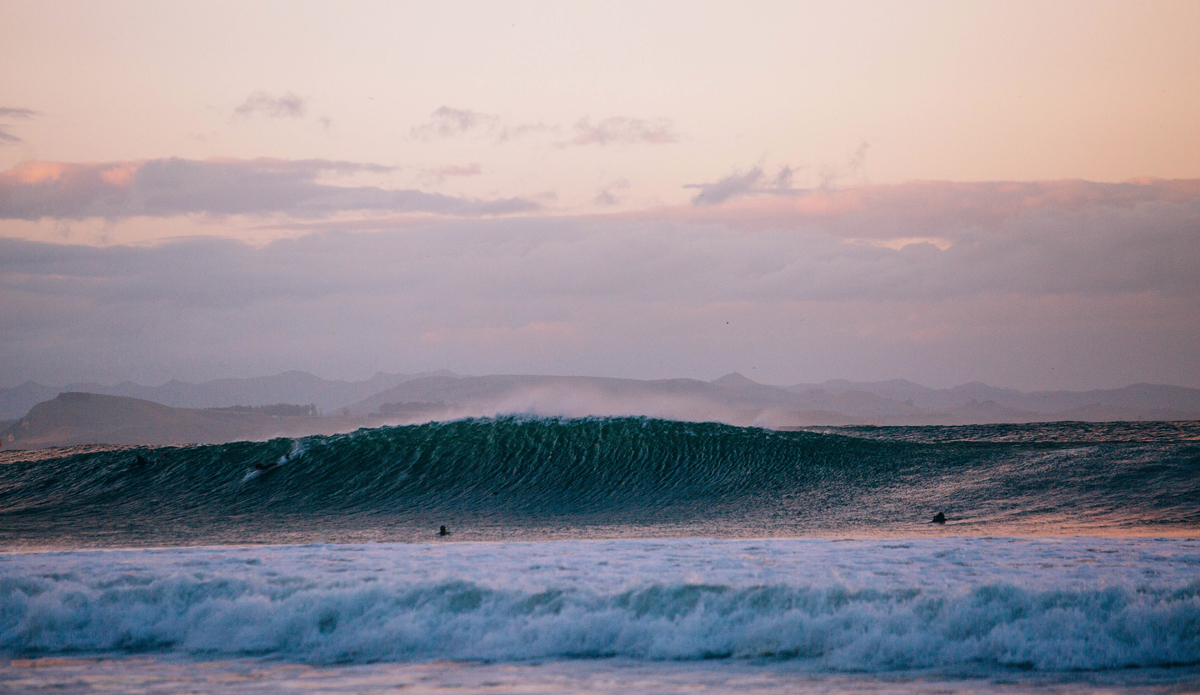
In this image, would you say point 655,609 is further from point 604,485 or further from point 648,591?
point 604,485

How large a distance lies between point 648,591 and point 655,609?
25 cm

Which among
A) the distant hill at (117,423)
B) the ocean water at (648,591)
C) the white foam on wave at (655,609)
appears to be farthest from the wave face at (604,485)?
the distant hill at (117,423)

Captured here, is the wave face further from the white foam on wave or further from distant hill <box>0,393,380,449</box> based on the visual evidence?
distant hill <box>0,393,380,449</box>

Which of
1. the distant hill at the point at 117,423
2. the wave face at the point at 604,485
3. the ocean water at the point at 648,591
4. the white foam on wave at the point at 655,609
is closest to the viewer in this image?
the ocean water at the point at 648,591

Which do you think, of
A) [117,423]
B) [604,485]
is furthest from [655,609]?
[117,423]

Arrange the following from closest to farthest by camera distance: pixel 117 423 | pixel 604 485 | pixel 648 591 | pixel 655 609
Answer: pixel 655 609 < pixel 648 591 < pixel 604 485 < pixel 117 423

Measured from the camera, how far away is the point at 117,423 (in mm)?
76688

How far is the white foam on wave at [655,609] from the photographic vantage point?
6.06 meters

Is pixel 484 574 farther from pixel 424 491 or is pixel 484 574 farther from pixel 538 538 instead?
pixel 424 491

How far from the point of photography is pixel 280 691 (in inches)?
209

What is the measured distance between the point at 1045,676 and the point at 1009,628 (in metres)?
0.67

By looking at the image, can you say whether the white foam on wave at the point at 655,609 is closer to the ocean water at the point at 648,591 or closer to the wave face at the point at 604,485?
the ocean water at the point at 648,591

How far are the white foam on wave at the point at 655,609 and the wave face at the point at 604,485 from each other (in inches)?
126

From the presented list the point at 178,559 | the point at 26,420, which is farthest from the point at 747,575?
the point at 26,420
